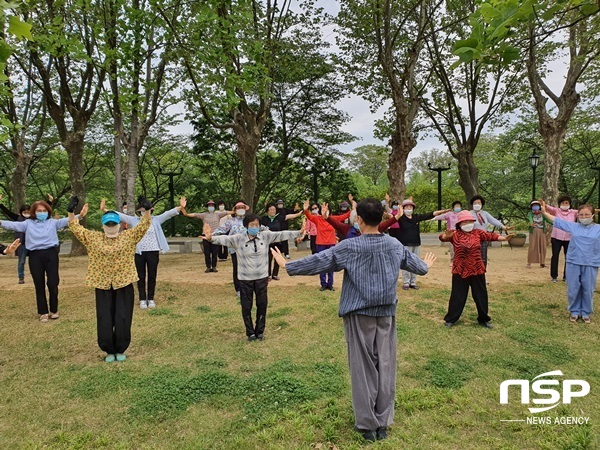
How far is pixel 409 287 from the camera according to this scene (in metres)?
9.69

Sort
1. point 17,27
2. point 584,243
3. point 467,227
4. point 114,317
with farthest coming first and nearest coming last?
point 584,243, point 467,227, point 114,317, point 17,27

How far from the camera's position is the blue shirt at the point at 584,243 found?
671 cm

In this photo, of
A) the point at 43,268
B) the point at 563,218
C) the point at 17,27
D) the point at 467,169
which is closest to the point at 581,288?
the point at 563,218

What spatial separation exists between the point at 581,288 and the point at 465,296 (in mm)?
2011

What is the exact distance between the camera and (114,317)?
5324mm

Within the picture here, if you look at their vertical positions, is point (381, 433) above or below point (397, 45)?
below

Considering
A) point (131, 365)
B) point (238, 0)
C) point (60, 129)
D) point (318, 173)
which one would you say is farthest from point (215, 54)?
point (318, 173)

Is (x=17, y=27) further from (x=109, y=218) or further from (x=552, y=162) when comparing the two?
(x=552, y=162)

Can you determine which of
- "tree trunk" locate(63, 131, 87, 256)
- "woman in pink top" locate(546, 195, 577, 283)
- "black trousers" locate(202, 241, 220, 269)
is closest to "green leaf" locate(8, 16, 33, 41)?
"woman in pink top" locate(546, 195, 577, 283)

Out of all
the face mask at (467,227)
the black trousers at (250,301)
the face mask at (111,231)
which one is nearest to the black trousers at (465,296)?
the face mask at (467,227)

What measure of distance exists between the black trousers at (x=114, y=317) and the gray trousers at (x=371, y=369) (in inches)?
125

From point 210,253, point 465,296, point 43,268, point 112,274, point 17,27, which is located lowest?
point 210,253

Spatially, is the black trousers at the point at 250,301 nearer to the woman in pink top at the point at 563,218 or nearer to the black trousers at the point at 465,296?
the black trousers at the point at 465,296

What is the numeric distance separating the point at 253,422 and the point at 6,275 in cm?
1246
